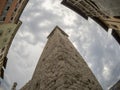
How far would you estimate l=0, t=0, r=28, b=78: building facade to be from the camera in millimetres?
25250

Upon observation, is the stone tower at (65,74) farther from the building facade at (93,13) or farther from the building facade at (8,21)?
the building facade at (8,21)

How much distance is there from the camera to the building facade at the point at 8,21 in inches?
994

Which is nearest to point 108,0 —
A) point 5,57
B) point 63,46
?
point 63,46

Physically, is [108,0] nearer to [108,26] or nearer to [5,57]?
[108,26]

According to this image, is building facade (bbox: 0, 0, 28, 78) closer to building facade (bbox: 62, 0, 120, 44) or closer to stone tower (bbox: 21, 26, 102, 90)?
building facade (bbox: 62, 0, 120, 44)

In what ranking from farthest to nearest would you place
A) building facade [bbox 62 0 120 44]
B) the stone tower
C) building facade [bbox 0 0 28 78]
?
1. building facade [bbox 0 0 28 78]
2. building facade [bbox 62 0 120 44]
3. the stone tower

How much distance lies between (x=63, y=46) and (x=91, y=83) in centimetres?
341

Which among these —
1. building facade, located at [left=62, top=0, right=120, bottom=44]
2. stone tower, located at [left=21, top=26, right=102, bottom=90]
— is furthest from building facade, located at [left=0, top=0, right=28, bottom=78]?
stone tower, located at [left=21, top=26, right=102, bottom=90]

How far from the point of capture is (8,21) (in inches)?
1099

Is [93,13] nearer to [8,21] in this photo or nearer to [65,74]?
[65,74]

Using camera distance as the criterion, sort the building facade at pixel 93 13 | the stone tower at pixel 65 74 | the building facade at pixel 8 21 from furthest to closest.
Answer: the building facade at pixel 8 21
the building facade at pixel 93 13
the stone tower at pixel 65 74

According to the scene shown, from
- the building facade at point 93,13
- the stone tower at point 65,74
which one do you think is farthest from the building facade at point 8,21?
the stone tower at point 65,74

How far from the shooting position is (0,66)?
33.8 m

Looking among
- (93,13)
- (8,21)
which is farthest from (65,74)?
(8,21)
